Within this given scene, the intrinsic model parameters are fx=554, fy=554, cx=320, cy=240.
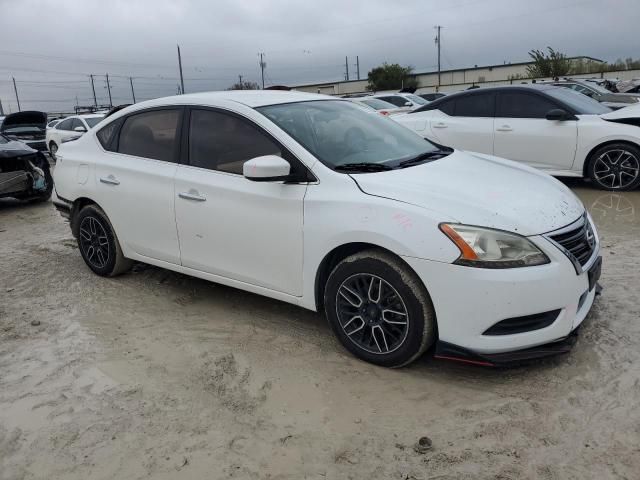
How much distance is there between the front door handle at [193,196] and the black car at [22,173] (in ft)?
20.0

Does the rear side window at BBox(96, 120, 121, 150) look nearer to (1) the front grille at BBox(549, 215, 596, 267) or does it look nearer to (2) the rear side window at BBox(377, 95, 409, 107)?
(1) the front grille at BBox(549, 215, 596, 267)

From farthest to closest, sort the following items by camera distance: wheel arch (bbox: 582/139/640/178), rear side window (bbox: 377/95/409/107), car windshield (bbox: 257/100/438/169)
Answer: rear side window (bbox: 377/95/409/107)
wheel arch (bbox: 582/139/640/178)
car windshield (bbox: 257/100/438/169)

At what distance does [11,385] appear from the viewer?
11.4ft

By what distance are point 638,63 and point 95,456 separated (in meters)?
54.6

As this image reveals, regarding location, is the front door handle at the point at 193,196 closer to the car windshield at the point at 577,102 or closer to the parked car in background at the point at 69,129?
the car windshield at the point at 577,102

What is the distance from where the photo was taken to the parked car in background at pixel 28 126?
1656 centimetres

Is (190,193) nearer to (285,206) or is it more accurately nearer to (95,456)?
(285,206)

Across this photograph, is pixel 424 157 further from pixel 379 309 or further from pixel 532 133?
pixel 532 133

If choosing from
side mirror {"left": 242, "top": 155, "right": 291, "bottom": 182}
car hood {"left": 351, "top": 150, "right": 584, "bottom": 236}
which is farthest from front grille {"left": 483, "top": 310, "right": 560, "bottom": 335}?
side mirror {"left": 242, "top": 155, "right": 291, "bottom": 182}

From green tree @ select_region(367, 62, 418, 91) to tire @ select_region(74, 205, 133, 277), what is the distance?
190 feet

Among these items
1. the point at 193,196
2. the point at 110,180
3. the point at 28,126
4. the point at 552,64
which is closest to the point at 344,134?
the point at 193,196

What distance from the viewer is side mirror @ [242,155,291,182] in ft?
11.3

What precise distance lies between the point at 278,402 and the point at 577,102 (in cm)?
719

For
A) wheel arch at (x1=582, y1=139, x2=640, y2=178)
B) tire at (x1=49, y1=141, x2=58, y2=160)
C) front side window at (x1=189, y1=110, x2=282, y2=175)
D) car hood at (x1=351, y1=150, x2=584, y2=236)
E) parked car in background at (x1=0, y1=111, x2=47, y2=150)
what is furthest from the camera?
tire at (x1=49, y1=141, x2=58, y2=160)
